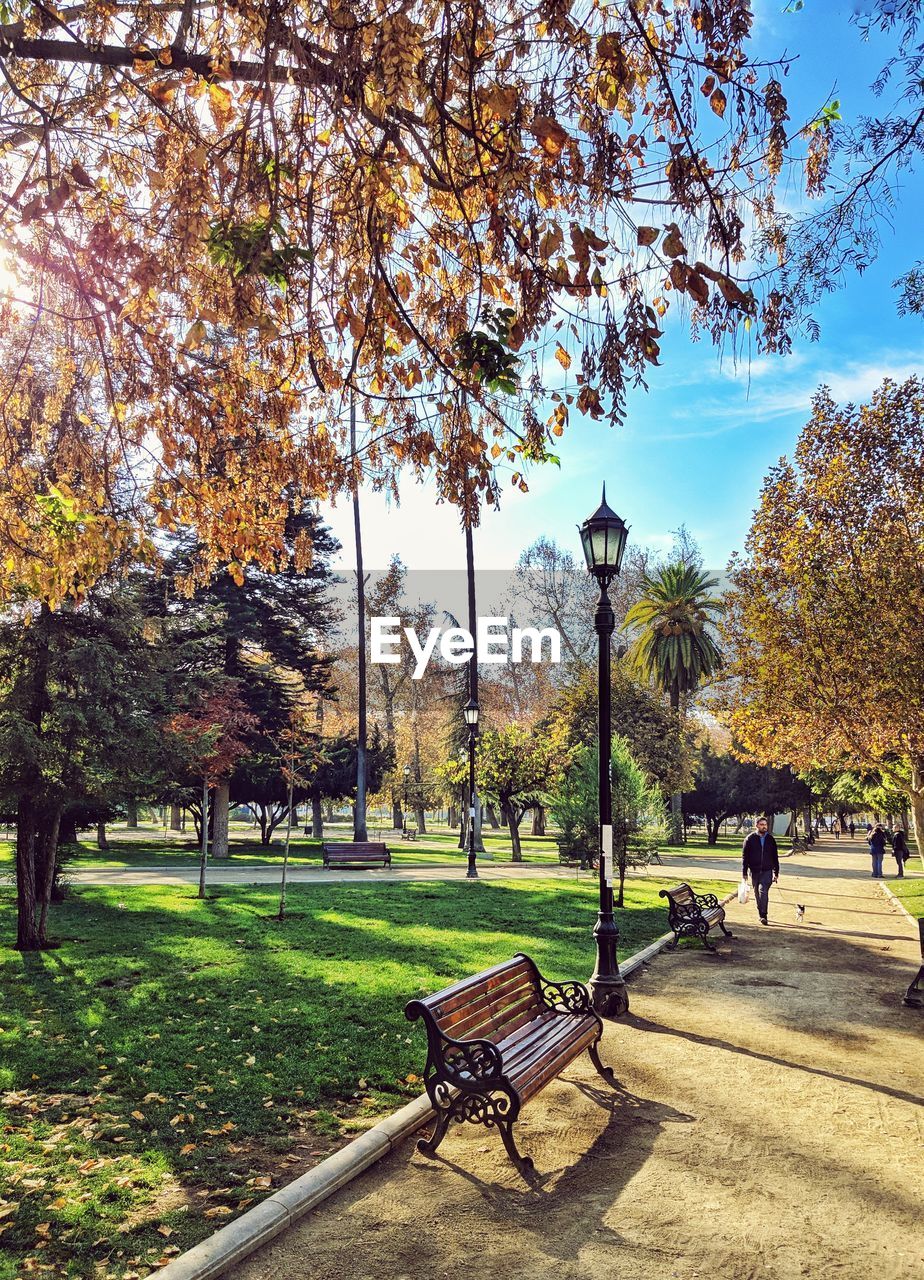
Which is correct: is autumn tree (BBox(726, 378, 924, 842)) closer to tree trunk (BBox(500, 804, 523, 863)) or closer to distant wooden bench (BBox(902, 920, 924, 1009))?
distant wooden bench (BBox(902, 920, 924, 1009))

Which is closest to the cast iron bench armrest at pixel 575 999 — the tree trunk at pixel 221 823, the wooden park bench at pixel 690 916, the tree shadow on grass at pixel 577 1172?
the tree shadow on grass at pixel 577 1172

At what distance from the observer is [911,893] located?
2464 centimetres

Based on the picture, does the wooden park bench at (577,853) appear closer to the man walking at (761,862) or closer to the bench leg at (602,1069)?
the man walking at (761,862)

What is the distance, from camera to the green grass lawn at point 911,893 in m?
20.3

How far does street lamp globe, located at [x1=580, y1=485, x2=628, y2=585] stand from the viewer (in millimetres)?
9859

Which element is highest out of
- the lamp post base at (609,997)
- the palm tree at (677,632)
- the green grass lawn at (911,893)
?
the palm tree at (677,632)

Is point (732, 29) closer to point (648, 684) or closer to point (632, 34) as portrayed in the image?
point (632, 34)

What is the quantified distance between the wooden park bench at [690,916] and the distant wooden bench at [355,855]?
1303 centimetres

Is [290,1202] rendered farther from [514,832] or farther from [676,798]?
[676,798]

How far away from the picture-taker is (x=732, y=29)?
4379 millimetres

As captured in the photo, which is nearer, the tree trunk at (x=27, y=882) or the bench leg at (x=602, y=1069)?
the bench leg at (x=602, y=1069)

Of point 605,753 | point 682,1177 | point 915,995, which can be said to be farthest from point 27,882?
point 915,995

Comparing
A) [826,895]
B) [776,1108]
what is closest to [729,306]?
[776,1108]

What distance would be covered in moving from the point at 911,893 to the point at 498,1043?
2246 centimetres
